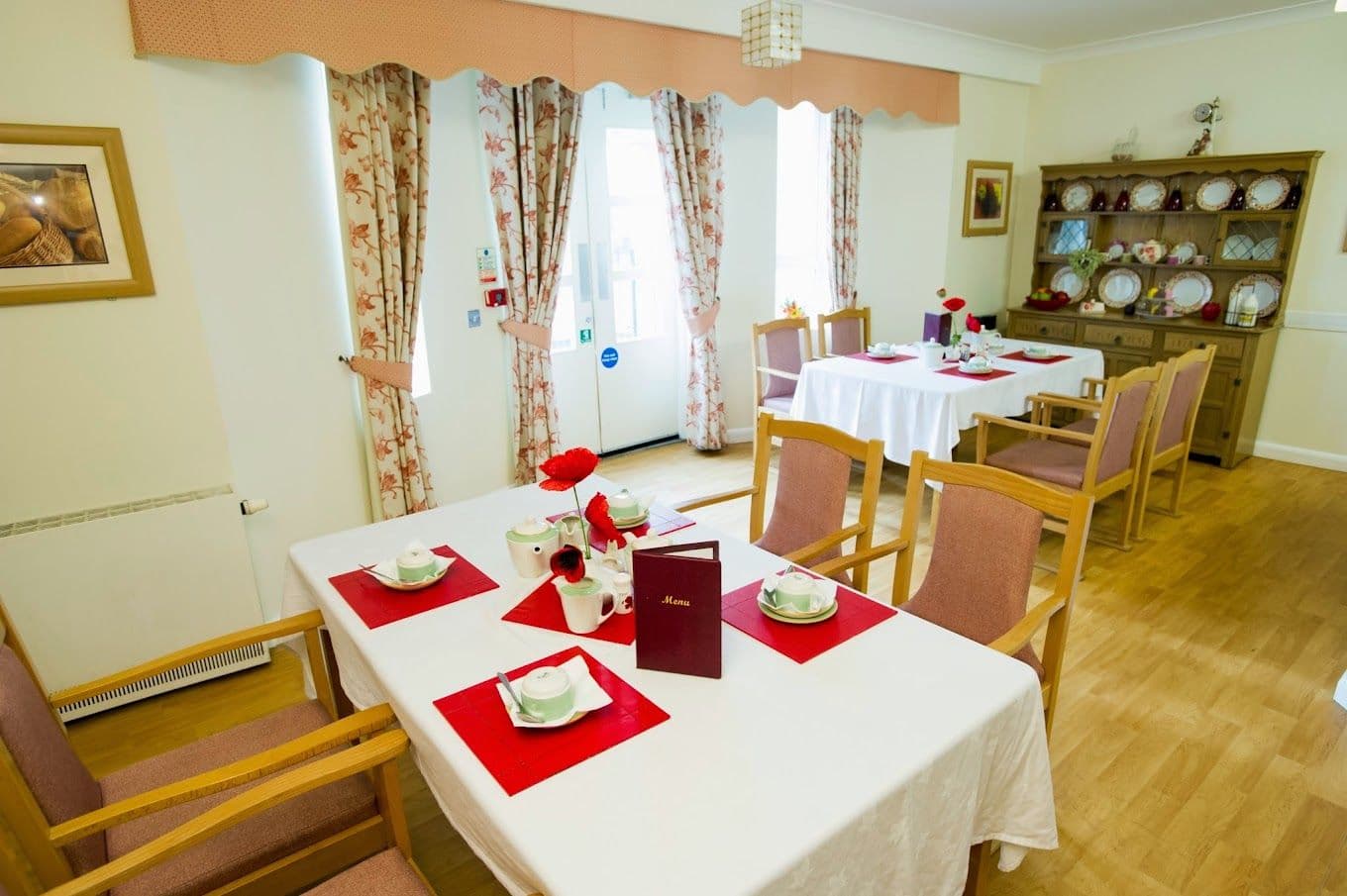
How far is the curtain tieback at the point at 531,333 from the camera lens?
12.6 feet

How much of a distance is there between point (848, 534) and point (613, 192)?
3116 millimetres

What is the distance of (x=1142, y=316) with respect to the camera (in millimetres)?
4930

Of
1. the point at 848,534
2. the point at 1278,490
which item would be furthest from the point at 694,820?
the point at 1278,490

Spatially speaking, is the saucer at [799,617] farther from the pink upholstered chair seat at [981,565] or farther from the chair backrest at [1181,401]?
the chair backrest at [1181,401]

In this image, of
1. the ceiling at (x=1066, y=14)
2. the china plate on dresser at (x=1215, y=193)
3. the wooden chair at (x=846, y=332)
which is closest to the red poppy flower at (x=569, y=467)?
the wooden chair at (x=846, y=332)

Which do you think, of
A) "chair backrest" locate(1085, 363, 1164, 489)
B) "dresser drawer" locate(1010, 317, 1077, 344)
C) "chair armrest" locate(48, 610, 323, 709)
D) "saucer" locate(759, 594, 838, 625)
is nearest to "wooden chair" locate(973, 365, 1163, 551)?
"chair backrest" locate(1085, 363, 1164, 489)

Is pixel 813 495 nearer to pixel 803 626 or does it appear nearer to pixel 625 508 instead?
pixel 625 508

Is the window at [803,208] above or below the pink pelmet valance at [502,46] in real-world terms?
below

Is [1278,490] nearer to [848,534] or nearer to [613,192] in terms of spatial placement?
[848,534]

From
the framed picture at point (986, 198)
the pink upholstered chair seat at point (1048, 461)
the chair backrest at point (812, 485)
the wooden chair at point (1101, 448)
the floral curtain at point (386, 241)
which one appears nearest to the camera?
the chair backrest at point (812, 485)

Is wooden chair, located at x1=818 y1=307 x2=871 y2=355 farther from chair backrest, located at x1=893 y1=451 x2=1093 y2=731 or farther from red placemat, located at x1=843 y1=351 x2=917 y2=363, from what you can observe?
chair backrest, located at x1=893 y1=451 x2=1093 y2=731

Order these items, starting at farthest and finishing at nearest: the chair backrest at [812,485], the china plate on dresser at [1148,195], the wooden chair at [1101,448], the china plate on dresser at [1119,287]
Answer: the china plate on dresser at [1119,287] → the china plate on dresser at [1148,195] → the wooden chair at [1101,448] → the chair backrest at [812,485]

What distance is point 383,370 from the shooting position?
10.7 ft

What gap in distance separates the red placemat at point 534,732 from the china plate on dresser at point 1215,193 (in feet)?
16.6
